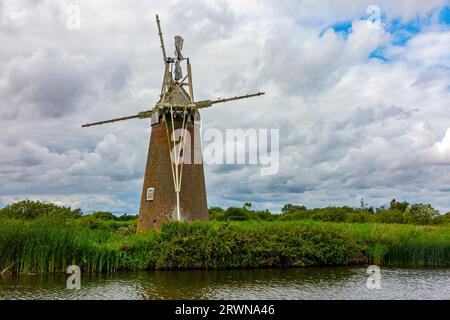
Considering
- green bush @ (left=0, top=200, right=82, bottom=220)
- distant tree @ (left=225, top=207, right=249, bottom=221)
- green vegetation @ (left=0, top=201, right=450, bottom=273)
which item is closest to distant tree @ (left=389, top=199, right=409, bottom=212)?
distant tree @ (left=225, top=207, right=249, bottom=221)

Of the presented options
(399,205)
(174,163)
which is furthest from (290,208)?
(174,163)

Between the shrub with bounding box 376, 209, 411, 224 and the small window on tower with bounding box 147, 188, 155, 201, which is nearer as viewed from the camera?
the small window on tower with bounding box 147, 188, 155, 201

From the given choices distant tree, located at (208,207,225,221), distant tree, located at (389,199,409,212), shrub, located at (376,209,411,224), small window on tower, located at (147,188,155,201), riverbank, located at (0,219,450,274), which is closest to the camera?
riverbank, located at (0,219,450,274)

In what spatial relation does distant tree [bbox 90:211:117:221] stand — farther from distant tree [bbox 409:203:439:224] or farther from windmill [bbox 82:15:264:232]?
distant tree [bbox 409:203:439:224]

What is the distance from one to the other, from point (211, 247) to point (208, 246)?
3.9 inches

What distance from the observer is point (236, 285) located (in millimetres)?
11211

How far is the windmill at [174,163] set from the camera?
1802cm

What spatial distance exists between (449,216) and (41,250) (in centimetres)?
2726

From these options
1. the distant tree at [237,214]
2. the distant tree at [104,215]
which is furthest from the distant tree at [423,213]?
the distant tree at [104,215]

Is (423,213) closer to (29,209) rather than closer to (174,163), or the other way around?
(174,163)

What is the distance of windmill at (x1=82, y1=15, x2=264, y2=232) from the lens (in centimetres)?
1802

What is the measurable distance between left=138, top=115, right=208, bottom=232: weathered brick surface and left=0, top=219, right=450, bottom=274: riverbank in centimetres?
294
